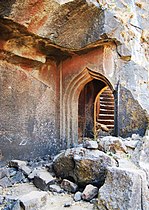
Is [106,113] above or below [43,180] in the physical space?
above

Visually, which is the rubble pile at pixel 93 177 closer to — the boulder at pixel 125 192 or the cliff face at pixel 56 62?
the boulder at pixel 125 192

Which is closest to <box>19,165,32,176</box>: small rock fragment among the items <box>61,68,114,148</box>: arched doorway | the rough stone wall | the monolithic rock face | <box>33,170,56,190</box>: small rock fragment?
<box>33,170,56,190</box>: small rock fragment

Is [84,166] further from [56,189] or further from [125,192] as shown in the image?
[125,192]

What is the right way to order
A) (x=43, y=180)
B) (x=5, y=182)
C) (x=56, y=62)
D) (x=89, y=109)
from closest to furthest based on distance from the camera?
(x=43, y=180)
(x=5, y=182)
(x=56, y=62)
(x=89, y=109)

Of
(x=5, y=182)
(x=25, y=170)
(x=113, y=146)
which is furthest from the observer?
(x=25, y=170)

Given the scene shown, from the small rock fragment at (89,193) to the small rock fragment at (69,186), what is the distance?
290mm

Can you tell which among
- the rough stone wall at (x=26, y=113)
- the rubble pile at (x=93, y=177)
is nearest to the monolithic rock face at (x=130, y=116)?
the rubble pile at (x=93, y=177)

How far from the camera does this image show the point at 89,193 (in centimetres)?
333

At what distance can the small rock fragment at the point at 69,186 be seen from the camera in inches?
143

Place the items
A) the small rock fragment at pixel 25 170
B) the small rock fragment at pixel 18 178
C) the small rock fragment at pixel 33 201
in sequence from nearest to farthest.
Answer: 1. the small rock fragment at pixel 33 201
2. the small rock fragment at pixel 18 178
3. the small rock fragment at pixel 25 170

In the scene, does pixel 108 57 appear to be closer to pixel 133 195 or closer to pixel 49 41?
pixel 49 41

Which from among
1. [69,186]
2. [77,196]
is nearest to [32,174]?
[69,186]

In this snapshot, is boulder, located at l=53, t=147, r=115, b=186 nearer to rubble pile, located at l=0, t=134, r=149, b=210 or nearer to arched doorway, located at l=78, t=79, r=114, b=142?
rubble pile, located at l=0, t=134, r=149, b=210

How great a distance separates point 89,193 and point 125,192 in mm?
663
